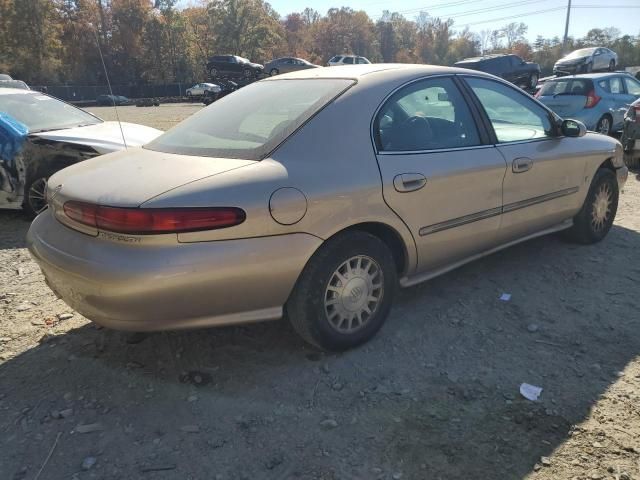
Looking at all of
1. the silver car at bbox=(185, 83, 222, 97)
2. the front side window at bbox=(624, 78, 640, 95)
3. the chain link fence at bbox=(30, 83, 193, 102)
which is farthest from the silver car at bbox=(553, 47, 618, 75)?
the chain link fence at bbox=(30, 83, 193, 102)

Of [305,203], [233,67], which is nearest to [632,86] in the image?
[305,203]

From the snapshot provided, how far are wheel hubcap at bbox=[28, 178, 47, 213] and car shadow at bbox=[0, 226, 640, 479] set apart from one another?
108 inches

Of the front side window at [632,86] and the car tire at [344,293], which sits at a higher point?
the front side window at [632,86]

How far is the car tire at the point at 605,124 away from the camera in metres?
10.8

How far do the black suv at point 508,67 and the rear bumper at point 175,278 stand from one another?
1793 centimetres

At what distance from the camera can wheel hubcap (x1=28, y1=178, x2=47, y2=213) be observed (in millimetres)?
5551

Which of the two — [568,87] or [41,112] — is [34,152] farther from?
[568,87]

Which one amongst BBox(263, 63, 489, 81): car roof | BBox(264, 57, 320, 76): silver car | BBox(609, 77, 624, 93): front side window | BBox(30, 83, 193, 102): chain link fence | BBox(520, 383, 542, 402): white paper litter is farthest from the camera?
BBox(30, 83, 193, 102): chain link fence

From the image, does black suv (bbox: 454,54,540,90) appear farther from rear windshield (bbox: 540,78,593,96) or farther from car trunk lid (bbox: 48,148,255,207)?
car trunk lid (bbox: 48,148,255,207)

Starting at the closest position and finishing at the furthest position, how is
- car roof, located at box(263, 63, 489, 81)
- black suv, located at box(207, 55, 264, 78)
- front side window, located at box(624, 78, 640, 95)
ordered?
car roof, located at box(263, 63, 489, 81) → front side window, located at box(624, 78, 640, 95) → black suv, located at box(207, 55, 264, 78)

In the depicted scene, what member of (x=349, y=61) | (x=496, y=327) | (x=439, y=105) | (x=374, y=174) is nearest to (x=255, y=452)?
(x=374, y=174)

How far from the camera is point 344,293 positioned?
3000 millimetres

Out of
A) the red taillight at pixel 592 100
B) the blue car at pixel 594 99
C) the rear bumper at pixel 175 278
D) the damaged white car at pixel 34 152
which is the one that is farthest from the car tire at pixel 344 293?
the red taillight at pixel 592 100

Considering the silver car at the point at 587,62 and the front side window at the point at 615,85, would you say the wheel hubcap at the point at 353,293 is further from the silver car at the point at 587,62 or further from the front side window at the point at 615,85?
the silver car at the point at 587,62
